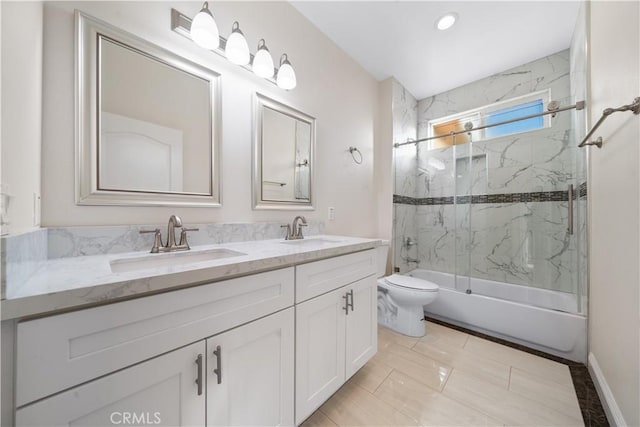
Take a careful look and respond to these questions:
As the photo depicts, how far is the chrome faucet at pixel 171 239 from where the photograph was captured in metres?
1.01

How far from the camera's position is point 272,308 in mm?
884

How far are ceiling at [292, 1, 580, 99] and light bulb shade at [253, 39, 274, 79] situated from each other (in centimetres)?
64

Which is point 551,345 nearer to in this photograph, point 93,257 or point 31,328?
point 31,328

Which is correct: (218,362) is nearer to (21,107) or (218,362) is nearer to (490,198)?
(21,107)

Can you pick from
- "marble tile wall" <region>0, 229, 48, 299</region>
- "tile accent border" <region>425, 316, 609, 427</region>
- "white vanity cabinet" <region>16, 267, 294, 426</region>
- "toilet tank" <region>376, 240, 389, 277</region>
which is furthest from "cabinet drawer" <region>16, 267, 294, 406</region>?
"tile accent border" <region>425, 316, 609, 427</region>

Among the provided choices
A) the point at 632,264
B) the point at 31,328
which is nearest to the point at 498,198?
the point at 632,264

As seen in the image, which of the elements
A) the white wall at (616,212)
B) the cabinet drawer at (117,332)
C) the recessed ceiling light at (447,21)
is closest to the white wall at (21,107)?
the cabinet drawer at (117,332)

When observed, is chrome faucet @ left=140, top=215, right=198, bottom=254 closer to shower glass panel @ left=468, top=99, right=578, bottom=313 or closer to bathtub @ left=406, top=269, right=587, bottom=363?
bathtub @ left=406, top=269, right=587, bottom=363

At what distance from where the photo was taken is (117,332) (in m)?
0.55

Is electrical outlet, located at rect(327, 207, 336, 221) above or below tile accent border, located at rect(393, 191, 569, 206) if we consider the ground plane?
below

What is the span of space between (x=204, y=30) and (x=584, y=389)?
9.44 ft

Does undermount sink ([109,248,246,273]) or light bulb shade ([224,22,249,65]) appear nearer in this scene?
undermount sink ([109,248,246,273])

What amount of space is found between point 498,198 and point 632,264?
5.55 ft

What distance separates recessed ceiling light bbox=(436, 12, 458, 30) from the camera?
5.65 ft
